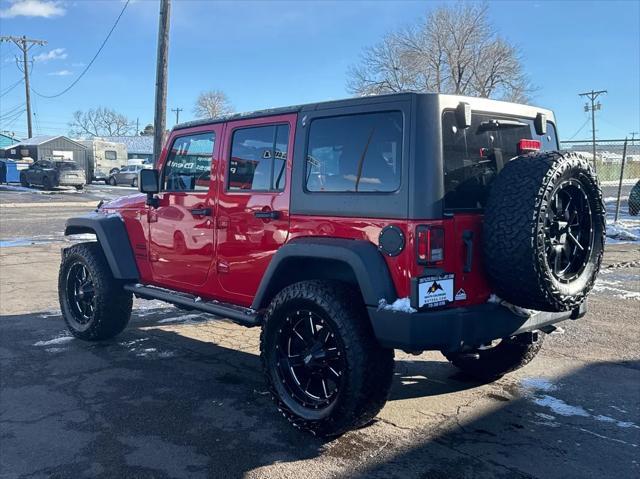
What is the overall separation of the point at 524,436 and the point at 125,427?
2541 millimetres

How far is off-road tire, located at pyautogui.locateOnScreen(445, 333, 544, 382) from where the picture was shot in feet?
14.5

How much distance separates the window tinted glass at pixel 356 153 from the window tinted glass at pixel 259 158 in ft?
0.96

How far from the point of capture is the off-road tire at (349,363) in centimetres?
331

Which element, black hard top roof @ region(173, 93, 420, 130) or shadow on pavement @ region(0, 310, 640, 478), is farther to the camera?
black hard top roof @ region(173, 93, 420, 130)

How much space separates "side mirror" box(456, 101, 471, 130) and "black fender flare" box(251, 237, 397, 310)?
0.88 m

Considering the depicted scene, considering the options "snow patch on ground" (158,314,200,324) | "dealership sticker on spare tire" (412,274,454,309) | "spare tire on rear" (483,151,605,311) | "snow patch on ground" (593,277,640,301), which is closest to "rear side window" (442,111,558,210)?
"spare tire on rear" (483,151,605,311)

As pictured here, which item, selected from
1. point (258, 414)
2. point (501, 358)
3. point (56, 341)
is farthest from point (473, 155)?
point (56, 341)

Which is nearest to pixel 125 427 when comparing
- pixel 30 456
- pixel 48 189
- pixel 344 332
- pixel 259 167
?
pixel 30 456

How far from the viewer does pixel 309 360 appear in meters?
3.61

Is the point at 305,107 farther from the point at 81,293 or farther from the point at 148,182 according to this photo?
the point at 81,293

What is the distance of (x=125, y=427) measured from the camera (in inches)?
147

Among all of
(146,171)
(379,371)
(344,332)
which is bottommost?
(379,371)

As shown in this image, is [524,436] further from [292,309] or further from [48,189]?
[48,189]

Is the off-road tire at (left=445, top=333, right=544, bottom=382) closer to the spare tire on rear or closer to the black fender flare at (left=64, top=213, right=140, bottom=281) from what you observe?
the spare tire on rear
